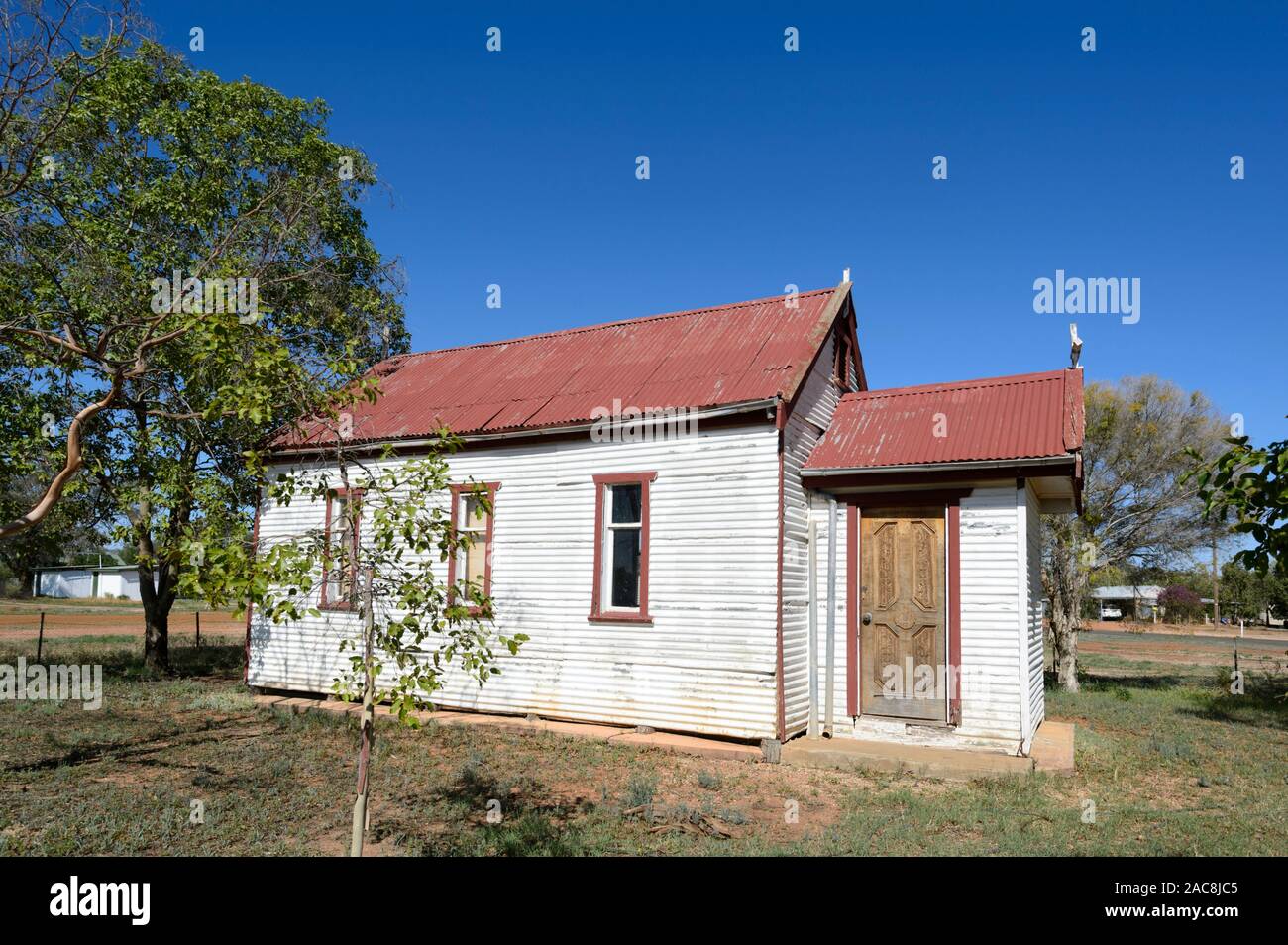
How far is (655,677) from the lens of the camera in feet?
37.9

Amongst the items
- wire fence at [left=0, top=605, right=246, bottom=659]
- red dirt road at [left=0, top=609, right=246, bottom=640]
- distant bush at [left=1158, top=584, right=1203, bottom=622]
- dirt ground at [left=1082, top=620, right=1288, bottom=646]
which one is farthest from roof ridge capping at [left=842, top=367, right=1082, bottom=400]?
distant bush at [left=1158, top=584, right=1203, bottom=622]

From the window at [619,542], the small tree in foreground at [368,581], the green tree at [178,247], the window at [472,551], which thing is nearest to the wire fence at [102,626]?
the green tree at [178,247]

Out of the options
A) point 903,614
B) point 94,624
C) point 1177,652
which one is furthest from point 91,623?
point 1177,652

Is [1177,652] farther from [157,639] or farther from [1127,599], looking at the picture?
[1127,599]

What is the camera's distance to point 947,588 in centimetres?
1068

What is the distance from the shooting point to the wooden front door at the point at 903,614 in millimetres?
10781

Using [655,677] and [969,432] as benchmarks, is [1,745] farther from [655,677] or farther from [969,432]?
[969,432]

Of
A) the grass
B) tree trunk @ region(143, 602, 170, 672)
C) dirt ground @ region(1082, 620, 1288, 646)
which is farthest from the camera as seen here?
dirt ground @ region(1082, 620, 1288, 646)

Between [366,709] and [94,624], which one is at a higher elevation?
[366,709]

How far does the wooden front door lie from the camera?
10781 millimetres

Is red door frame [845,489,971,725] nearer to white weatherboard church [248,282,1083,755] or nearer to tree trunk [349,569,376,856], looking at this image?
white weatherboard church [248,282,1083,755]

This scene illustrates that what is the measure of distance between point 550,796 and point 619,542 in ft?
14.8

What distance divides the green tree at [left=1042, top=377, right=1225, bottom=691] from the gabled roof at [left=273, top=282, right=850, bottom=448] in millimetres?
11662

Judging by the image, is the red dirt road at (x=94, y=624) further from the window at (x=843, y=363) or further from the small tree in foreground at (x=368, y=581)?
the small tree in foreground at (x=368, y=581)
